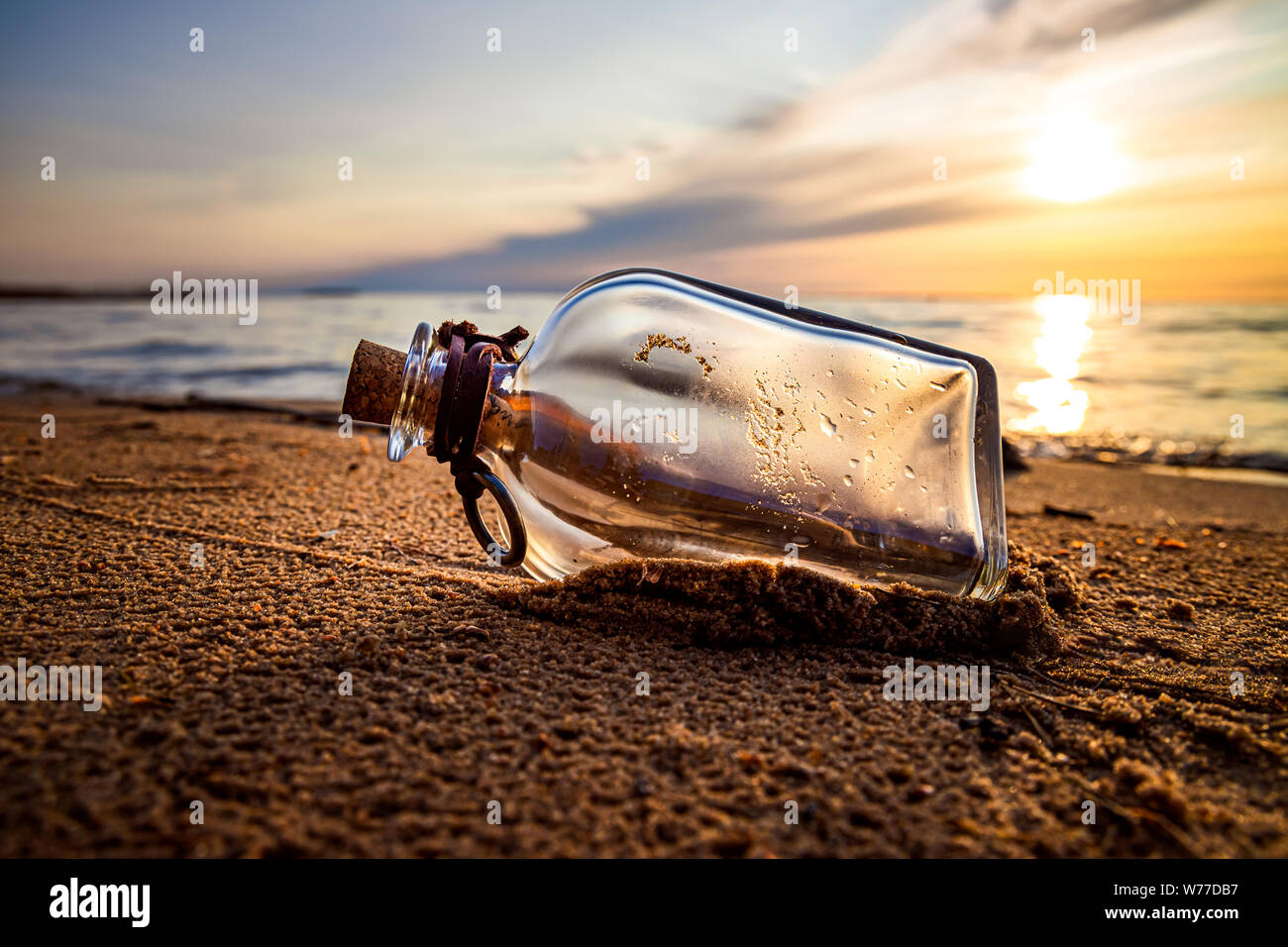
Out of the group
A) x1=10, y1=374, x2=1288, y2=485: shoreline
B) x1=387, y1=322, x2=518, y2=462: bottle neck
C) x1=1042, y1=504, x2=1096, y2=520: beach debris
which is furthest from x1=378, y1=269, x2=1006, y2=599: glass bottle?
x1=10, y1=374, x2=1288, y2=485: shoreline

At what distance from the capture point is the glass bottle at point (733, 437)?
1389mm

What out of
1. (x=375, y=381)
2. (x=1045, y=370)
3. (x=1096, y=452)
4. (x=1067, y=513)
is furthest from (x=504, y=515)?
(x=1045, y=370)

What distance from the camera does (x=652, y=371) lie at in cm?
141

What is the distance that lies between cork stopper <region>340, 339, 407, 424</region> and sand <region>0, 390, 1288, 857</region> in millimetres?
430

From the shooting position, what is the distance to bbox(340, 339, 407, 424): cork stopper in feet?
4.79

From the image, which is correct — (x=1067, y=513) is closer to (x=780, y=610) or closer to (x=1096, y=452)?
(x=780, y=610)

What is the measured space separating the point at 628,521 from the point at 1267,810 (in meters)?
1.03

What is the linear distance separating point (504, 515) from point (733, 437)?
18.6 inches

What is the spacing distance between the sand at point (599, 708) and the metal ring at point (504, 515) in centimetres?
13

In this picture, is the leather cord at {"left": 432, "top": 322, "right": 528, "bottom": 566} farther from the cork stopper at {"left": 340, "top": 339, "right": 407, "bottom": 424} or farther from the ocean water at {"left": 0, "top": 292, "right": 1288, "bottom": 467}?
the ocean water at {"left": 0, "top": 292, "right": 1288, "bottom": 467}

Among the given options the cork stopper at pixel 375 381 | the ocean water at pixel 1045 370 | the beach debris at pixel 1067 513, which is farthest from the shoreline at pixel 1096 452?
the cork stopper at pixel 375 381

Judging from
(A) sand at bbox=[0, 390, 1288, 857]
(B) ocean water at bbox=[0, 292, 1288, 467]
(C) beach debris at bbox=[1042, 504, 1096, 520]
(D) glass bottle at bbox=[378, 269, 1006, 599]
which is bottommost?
(A) sand at bbox=[0, 390, 1288, 857]
